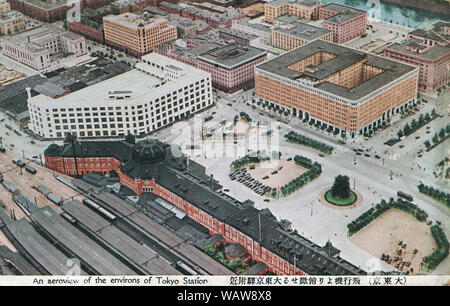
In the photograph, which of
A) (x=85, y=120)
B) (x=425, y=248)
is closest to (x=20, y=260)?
(x=85, y=120)

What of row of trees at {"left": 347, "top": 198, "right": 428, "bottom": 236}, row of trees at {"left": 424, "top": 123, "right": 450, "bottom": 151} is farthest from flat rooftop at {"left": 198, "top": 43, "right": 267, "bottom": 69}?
row of trees at {"left": 347, "top": 198, "right": 428, "bottom": 236}

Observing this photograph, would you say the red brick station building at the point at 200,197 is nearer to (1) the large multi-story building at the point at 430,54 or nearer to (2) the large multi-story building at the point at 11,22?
(1) the large multi-story building at the point at 430,54

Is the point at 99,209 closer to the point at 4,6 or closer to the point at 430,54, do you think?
the point at 430,54

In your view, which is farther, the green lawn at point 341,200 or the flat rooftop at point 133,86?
the flat rooftop at point 133,86

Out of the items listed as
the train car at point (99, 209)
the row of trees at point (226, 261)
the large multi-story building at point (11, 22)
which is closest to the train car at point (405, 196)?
the row of trees at point (226, 261)

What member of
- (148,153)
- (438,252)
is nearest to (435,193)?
(438,252)

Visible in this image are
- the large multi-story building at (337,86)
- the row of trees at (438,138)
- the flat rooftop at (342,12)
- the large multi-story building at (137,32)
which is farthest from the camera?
the flat rooftop at (342,12)

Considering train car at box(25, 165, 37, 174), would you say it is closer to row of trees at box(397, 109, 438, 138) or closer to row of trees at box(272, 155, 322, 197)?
row of trees at box(272, 155, 322, 197)
